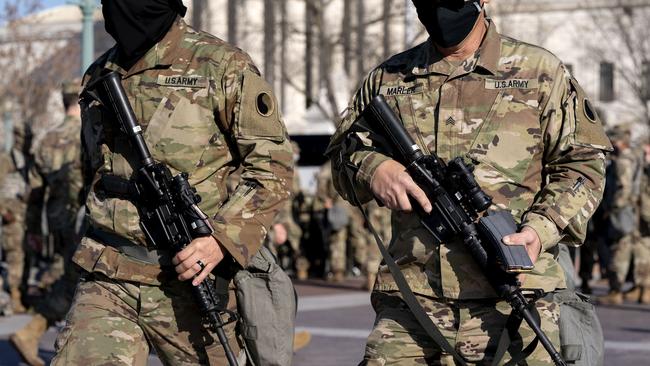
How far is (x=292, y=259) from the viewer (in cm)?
2202

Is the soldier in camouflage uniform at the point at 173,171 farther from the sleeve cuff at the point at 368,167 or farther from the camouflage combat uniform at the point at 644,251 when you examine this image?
the camouflage combat uniform at the point at 644,251

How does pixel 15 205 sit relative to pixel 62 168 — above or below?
below

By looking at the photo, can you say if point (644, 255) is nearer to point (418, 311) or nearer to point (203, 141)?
point (203, 141)

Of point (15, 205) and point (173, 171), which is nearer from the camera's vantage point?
point (173, 171)

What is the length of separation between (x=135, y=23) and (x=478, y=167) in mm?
1393

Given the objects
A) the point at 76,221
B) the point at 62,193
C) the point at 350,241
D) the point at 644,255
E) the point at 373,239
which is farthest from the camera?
the point at 350,241

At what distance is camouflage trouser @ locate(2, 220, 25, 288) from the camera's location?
51.4ft

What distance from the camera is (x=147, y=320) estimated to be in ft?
17.0

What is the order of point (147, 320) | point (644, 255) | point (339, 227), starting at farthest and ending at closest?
point (339, 227) → point (644, 255) → point (147, 320)

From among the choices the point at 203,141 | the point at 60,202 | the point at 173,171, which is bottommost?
the point at 60,202

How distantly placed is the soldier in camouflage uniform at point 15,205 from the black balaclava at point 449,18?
1089cm

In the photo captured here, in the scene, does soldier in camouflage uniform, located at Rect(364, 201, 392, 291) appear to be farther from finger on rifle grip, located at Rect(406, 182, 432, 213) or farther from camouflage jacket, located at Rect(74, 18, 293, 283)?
finger on rifle grip, located at Rect(406, 182, 432, 213)

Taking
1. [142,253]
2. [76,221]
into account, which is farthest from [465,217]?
[76,221]

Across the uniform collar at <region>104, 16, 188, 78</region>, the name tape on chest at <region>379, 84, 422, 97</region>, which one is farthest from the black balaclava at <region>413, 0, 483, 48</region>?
the uniform collar at <region>104, 16, 188, 78</region>
